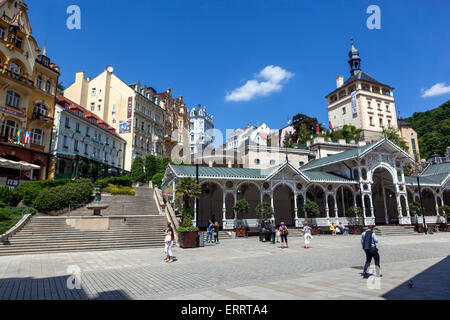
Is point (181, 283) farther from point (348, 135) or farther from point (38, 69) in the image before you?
point (348, 135)

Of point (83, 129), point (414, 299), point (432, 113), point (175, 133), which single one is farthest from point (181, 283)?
point (432, 113)

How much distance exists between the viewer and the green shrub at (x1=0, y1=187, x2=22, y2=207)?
22236 mm

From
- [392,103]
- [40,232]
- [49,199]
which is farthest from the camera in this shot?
[392,103]

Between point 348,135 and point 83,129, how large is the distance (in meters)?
48.5

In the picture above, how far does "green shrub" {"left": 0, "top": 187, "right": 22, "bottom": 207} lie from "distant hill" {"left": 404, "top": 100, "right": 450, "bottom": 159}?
254 ft

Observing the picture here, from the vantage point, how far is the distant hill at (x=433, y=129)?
2518 inches

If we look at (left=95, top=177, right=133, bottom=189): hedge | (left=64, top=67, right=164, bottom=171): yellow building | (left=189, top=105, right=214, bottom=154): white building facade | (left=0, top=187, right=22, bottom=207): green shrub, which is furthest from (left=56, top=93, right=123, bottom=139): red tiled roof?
(left=189, top=105, right=214, bottom=154): white building facade

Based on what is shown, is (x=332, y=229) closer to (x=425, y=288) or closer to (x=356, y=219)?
(x=356, y=219)

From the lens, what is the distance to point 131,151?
50438mm

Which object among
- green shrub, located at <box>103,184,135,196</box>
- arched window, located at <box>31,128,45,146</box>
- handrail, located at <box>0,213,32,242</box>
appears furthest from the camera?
arched window, located at <box>31,128,45,146</box>

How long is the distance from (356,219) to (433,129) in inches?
2390

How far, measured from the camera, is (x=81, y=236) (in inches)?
688

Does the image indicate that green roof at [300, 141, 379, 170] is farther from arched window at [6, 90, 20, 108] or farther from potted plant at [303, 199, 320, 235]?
arched window at [6, 90, 20, 108]

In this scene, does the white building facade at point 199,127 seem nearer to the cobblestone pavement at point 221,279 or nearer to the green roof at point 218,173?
the green roof at point 218,173
